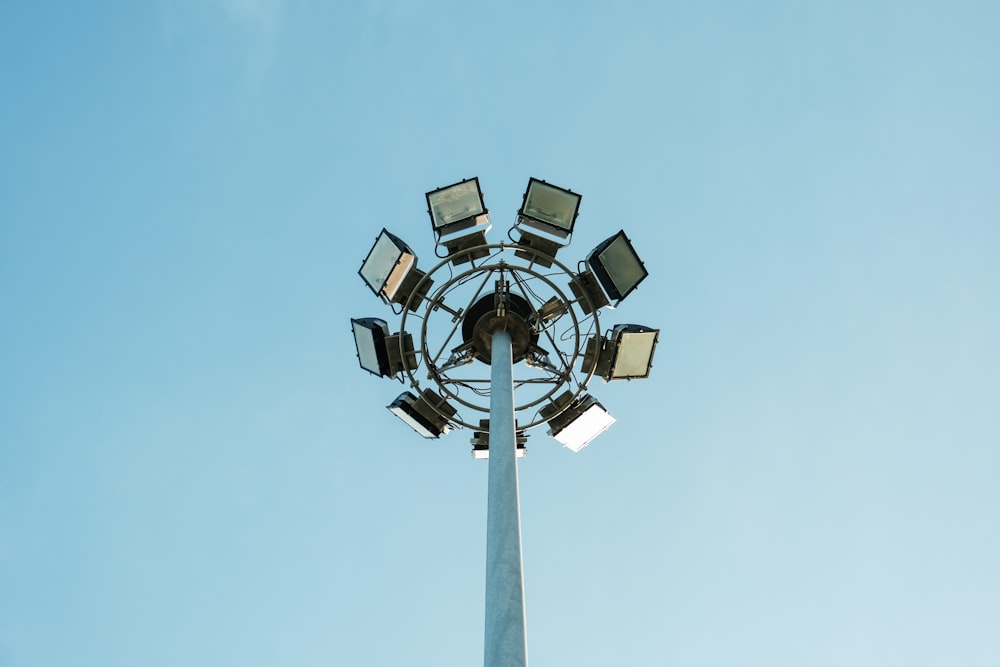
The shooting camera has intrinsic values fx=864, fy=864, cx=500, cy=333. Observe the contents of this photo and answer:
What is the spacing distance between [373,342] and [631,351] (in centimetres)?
294

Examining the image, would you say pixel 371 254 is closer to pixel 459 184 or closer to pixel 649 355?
pixel 459 184

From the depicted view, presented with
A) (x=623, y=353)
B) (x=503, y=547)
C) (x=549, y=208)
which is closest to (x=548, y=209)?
(x=549, y=208)

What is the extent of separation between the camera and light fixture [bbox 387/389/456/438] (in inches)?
392

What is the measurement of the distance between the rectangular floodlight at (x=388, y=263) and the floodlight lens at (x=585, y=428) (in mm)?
2538

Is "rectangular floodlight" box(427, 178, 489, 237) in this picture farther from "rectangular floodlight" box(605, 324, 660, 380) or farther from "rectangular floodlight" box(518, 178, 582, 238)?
"rectangular floodlight" box(605, 324, 660, 380)

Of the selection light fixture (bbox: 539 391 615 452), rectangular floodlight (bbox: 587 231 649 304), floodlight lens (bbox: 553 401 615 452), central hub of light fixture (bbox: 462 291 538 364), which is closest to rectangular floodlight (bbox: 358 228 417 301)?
central hub of light fixture (bbox: 462 291 538 364)

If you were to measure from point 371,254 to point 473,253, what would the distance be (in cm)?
120

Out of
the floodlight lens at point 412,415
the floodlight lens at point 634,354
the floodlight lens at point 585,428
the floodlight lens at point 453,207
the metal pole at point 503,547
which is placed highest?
the floodlight lens at point 453,207

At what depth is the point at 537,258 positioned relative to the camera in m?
9.99

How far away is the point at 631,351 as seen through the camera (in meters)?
9.84

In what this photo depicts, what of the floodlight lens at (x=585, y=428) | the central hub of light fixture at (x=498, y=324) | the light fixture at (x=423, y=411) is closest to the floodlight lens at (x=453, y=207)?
the central hub of light fixture at (x=498, y=324)

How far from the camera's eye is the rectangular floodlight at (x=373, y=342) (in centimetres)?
986

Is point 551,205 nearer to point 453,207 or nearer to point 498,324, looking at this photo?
point 453,207

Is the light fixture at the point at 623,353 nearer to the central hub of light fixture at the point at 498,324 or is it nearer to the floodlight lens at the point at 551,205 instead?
the central hub of light fixture at the point at 498,324
